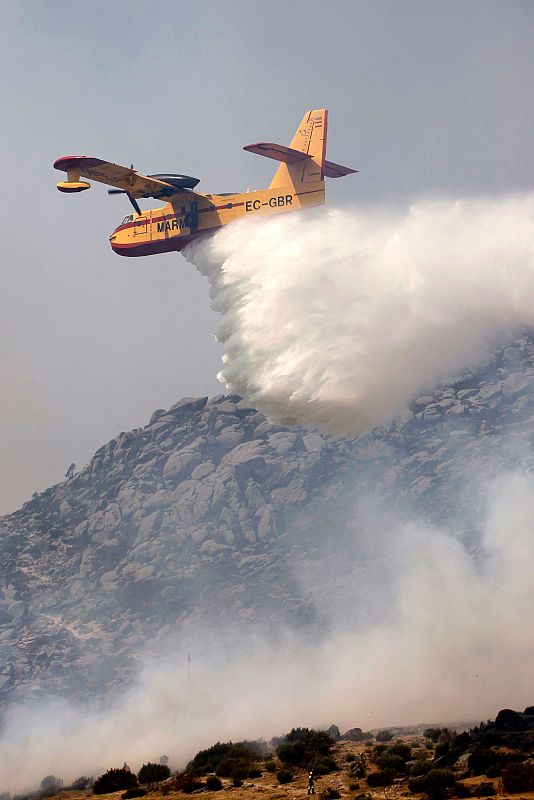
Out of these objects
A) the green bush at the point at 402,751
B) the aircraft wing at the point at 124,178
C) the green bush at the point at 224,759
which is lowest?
the green bush at the point at 402,751

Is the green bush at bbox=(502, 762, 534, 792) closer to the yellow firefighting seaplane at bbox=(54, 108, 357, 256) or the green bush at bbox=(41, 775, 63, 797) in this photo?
the yellow firefighting seaplane at bbox=(54, 108, 357, 256)

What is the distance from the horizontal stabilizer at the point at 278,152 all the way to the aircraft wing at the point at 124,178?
4.55 m

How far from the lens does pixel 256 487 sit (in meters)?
177

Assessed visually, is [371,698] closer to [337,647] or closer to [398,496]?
[337,647]

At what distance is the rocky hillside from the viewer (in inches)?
5896

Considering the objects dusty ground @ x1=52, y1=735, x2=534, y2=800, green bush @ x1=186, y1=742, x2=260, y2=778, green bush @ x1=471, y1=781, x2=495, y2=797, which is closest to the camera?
green bush @ x1=471, y1=781, x2=495, y2=797

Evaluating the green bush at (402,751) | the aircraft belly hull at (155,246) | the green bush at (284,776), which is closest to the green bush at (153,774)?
the green bush at (284,776)

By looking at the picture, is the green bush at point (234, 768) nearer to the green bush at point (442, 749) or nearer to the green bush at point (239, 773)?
the green bush at point (239, 773)

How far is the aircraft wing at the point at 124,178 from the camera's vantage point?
49969 mm

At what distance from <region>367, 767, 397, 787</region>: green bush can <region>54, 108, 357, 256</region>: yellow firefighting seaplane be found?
938 inches

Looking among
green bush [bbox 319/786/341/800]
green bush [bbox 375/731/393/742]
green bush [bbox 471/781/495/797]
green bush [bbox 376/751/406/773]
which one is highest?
green bush [bbox 375/731/393/742]

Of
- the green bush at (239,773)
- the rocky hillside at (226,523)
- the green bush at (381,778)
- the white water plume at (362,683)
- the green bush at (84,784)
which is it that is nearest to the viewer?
the green bush at (381,778)

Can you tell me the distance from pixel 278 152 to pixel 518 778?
2729 cm

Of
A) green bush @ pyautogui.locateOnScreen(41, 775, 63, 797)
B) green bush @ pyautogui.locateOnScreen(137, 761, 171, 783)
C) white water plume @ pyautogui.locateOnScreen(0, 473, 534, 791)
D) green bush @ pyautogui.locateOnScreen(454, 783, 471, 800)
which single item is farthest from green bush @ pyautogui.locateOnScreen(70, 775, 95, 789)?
green bush @ pyautogui.locateOnScreen(454, 783, 471, 800)
